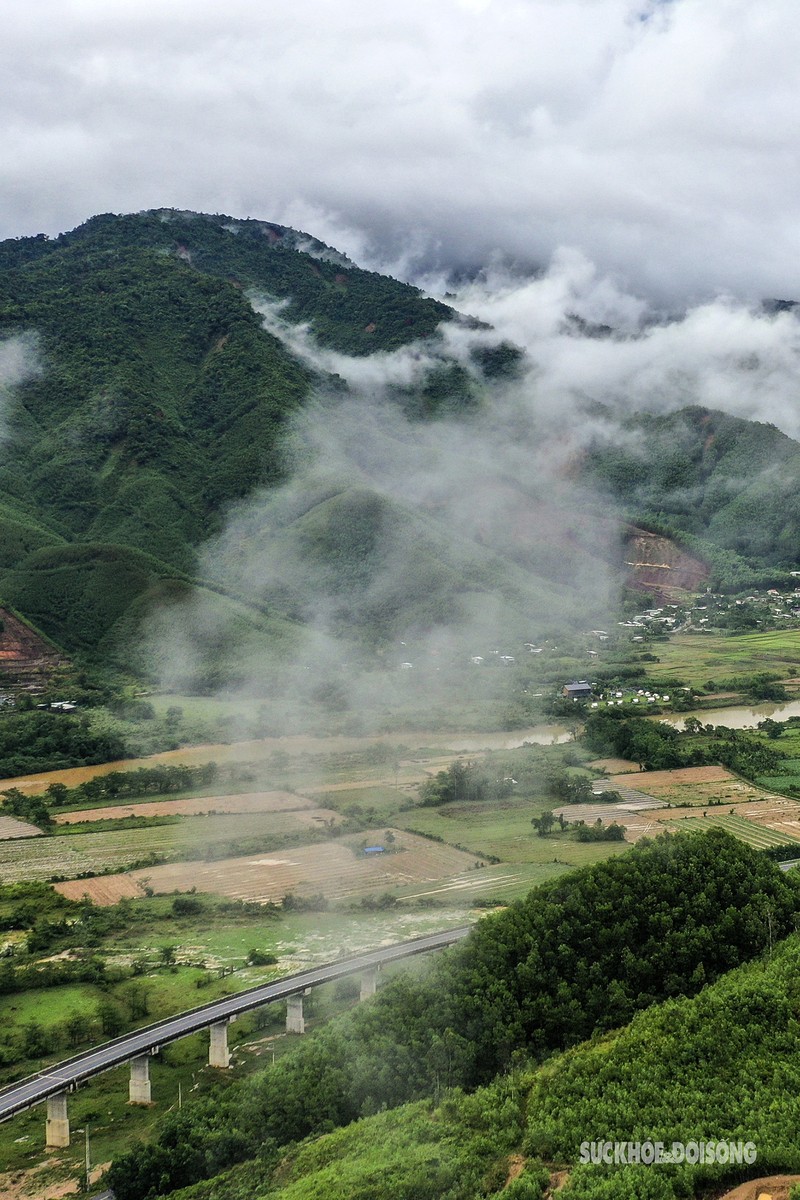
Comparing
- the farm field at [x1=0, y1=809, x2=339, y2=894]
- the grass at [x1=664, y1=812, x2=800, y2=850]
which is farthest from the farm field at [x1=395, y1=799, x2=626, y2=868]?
the farm field at [x1=0, y1=809, x2=339, y2=894]

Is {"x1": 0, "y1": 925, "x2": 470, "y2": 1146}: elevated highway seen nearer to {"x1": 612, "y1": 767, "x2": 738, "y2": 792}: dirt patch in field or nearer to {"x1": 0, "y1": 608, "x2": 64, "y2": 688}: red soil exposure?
{"x1": 612, "y1": 767, "x2": 738, "y2": 792}: dirt patch in field

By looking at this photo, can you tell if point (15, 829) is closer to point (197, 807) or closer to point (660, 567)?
point (197, 807)

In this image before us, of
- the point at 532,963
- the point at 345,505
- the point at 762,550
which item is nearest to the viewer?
the point at 532,963

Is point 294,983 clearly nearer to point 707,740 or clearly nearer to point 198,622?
point 707,740

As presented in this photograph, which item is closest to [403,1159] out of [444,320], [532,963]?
[532,963]

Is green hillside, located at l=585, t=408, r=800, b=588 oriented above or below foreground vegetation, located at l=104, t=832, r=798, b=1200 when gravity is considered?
above

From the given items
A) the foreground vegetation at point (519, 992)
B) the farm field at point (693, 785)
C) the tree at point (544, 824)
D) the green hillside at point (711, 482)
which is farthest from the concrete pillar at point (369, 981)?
the green hillside at point (711, 482)


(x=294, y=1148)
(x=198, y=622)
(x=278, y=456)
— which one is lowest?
(x=294, y=1148)
